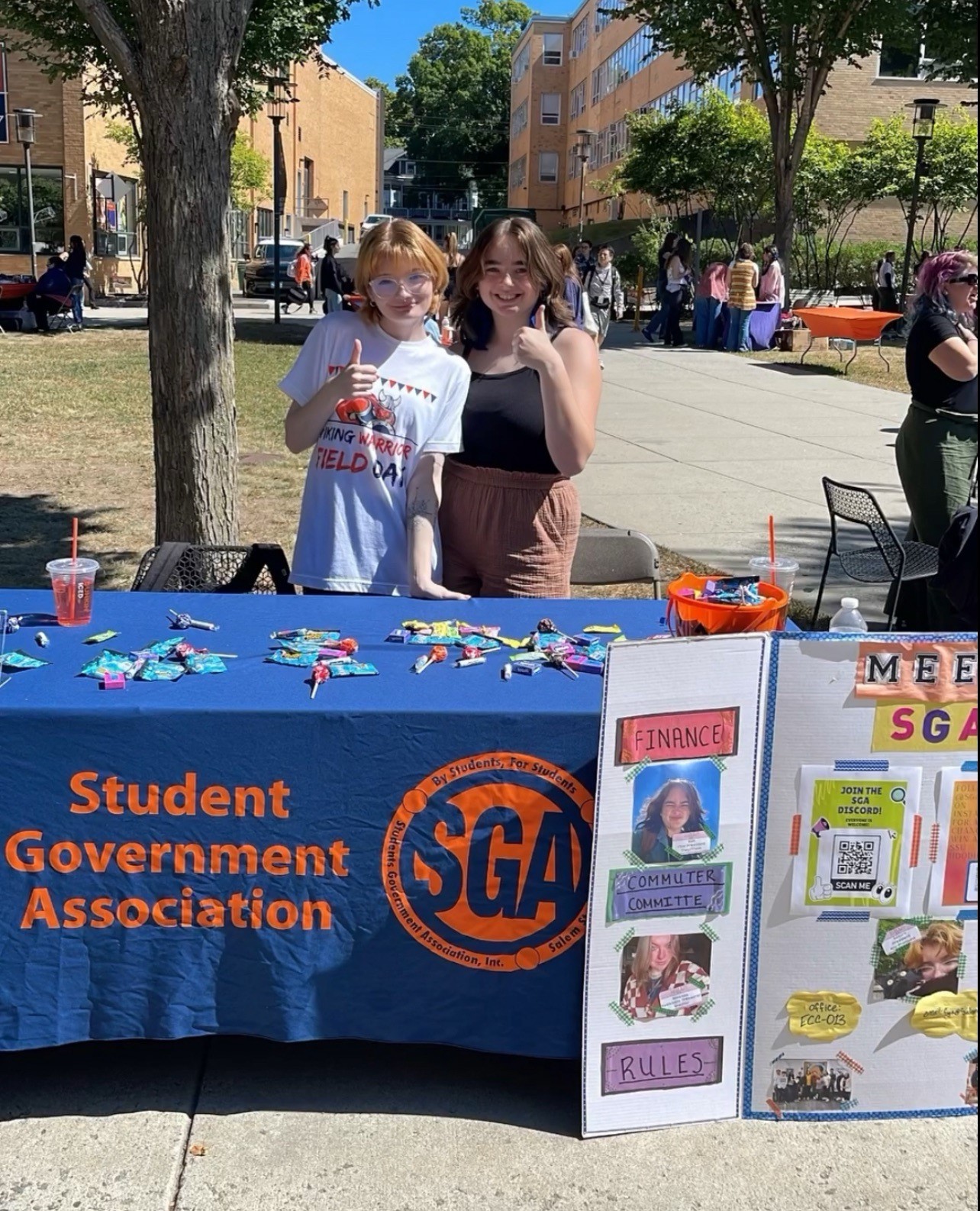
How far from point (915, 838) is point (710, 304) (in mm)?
19747

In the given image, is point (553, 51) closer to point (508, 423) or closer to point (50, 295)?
point (50, 295)

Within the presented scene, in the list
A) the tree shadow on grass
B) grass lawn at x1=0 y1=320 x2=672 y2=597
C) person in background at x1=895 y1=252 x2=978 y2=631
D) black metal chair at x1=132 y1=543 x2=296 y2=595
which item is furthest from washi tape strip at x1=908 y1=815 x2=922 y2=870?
the tree shadow on grass

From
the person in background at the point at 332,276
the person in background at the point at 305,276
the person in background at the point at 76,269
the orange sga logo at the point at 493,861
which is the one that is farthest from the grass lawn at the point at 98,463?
the person in background at the point at 305,276

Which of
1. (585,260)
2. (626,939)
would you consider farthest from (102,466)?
(585,260)

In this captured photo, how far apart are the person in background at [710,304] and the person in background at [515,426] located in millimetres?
18249

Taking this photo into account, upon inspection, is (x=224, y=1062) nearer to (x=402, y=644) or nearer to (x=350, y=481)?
(x=402, y=644)

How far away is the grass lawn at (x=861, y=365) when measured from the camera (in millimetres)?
17078

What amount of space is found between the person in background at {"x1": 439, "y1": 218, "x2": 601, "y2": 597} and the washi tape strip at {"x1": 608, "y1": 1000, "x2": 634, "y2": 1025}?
4.45 ft

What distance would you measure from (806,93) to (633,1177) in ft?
81.8

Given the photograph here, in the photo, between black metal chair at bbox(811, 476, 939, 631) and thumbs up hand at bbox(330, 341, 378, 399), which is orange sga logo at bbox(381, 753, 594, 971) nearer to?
thumbs up hand at bbox(330, 341, 378, 399)

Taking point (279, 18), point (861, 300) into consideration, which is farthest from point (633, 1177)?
point (861, 300)

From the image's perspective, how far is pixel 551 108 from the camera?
8106cm

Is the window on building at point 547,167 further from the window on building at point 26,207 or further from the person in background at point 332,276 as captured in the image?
the person in background at point 332,276

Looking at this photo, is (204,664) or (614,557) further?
(614,557)
